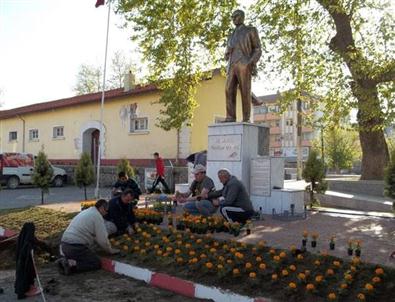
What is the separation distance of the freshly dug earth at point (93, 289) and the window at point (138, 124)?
17252 mm

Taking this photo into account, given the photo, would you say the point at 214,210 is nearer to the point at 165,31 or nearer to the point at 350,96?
the point at 350,96

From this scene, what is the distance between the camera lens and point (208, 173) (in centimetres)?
1189

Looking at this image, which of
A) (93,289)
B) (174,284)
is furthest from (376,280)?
(93,289)

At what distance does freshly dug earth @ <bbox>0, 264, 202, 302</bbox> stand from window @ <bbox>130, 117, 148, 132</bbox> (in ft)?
56.6

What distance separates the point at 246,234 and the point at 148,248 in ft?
5.89

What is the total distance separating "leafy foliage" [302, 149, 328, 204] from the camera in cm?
1368

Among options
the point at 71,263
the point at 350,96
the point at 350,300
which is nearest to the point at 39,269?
the point at 71,263

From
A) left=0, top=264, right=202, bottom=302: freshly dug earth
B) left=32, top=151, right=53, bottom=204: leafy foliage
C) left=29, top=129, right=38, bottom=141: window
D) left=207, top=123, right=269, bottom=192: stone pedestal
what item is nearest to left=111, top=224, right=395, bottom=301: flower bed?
left=0, top=264, right=202, bottom=302: freshly dug earth

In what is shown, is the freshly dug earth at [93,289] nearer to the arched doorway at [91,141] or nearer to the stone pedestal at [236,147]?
the stone pedestal at [236,147]

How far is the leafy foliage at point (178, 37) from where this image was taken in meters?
18.5

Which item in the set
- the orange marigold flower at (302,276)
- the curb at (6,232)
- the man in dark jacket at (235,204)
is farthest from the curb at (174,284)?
the curb at (6,232)

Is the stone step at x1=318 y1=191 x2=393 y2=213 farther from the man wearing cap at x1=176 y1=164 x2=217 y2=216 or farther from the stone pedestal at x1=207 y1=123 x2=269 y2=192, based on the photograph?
the man wearing cap at x1=176 y1=164 x2=217 y2=216

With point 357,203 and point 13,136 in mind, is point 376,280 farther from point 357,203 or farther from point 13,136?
point 13,136

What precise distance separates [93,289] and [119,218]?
240 cm
